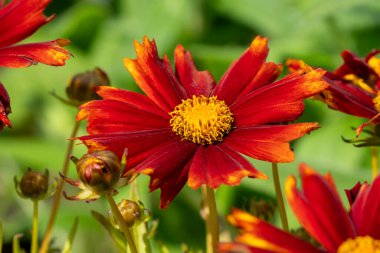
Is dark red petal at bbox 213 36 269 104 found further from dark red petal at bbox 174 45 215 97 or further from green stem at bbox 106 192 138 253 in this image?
green stem at bbox 106 192 138 253

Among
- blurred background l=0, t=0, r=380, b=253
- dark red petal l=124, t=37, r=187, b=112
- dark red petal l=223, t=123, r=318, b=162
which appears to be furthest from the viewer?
blurred background l=0, t=0, r=380, b=253

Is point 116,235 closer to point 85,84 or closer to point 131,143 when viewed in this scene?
point 131,143

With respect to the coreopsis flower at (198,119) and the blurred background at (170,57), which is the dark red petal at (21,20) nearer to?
the coreopsis flower at (198,119)

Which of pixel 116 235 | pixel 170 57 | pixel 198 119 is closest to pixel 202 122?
pixel 198 119

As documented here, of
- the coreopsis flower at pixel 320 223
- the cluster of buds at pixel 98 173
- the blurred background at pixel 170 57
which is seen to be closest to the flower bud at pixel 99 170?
the cluster of buds at pixel 98 173

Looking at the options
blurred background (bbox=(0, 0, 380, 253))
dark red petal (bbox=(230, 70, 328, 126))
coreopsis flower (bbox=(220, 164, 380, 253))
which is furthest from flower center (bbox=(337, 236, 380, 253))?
blurred background (bbox=(0, 0, 380, 253))
